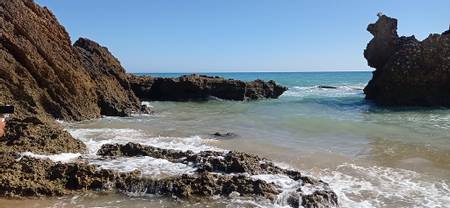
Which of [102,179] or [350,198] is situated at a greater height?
[102,179]

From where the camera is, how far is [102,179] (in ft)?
25.9

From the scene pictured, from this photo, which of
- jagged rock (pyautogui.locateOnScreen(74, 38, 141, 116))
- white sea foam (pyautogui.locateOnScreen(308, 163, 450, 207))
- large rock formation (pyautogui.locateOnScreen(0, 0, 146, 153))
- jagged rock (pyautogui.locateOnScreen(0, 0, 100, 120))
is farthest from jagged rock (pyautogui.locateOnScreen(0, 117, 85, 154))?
jagged rock (pyautogui.locateOnScreen(74, 38, 141, 116))

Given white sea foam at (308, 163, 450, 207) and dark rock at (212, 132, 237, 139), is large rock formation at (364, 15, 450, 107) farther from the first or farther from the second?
white sea foam at (308, 163, 450, 207)

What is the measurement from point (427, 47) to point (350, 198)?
22290 mm

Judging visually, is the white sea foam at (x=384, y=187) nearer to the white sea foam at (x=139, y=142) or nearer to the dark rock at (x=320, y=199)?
the dark rock at (x=320, y=199)

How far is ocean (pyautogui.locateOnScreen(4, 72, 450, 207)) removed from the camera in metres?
7.90

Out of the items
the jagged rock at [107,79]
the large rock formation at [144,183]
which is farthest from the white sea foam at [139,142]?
the jagged rock at [107,79]

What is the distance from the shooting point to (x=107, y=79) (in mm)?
20672

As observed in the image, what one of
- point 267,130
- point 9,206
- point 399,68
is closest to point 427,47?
point 399,68

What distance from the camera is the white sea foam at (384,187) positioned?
25.8 feet

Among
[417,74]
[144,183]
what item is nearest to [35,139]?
[144,183]

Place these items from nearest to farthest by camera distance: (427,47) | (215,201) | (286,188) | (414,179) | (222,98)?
(215,201)
(286,188)
(414,179)
(427,47)
(222,98)

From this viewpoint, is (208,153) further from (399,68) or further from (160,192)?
(399,68)

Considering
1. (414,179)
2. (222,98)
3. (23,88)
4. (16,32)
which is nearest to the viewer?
(414,179)
